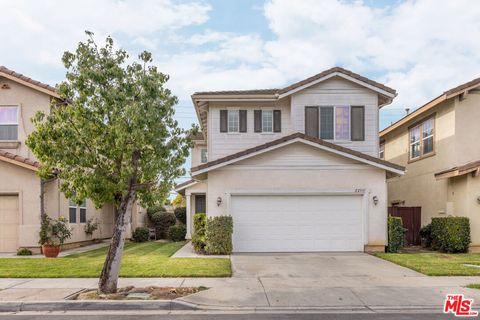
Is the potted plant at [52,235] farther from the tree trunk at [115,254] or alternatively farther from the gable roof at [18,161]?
the tree trunk at [115,254]

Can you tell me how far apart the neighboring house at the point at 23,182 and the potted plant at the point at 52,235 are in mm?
462

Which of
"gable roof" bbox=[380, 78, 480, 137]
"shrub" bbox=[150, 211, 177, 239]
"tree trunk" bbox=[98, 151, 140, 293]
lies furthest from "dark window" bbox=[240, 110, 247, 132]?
"tree trunk" bbox=[98, 151, 140, 293]

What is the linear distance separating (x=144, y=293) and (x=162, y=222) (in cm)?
1623

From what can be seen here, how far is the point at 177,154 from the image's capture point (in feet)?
30.3

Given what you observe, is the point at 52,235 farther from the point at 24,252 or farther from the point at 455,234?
the point at 455,234

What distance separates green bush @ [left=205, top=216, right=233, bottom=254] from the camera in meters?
14.4

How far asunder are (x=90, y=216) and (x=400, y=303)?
15.3 meters

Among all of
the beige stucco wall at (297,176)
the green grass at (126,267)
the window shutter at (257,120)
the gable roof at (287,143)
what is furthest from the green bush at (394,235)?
the window shutter at (257,120)

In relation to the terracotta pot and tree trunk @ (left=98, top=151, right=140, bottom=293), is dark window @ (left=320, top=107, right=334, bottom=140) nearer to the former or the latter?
tree trunk @ (left=98, top=151, right=140, bottom=293)

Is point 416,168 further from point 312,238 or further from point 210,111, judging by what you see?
point 210,111

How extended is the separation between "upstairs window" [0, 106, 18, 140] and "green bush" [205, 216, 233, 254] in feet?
30.8

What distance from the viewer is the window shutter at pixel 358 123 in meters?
17.4

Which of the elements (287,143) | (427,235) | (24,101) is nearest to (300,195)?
(287,143)

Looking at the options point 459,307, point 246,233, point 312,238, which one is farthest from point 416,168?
point 459,307
